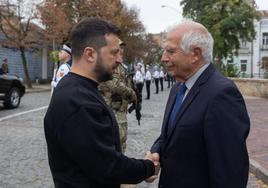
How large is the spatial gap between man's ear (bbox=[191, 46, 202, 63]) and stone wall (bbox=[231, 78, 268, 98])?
2227 centimetres

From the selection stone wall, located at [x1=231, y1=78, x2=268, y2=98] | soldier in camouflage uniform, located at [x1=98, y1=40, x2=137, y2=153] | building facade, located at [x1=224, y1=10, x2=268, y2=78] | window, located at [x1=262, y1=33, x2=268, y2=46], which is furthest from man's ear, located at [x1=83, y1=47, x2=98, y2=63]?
window, located at [x1=262, y1=33, x2=268, y2=46]

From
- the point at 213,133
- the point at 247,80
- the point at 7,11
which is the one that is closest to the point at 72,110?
the point at 213,133

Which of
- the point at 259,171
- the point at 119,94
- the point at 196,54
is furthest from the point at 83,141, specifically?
the point at 259,171

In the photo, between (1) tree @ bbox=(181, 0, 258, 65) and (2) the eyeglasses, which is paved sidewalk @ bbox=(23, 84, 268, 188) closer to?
(2) the eyeglasses

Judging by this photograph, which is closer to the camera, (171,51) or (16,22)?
(171,51)

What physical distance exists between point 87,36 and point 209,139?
0.85 meters

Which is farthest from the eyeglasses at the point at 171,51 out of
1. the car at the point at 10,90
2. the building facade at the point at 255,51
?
the building facade at the point at 255,51

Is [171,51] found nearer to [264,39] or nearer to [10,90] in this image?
[10,90]

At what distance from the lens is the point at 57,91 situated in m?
2.51

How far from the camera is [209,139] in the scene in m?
2.63

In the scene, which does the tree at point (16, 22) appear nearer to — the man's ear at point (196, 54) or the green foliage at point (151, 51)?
the man's ear at point (196, 54)

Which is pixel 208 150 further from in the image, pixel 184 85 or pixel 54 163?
pixel 54 163

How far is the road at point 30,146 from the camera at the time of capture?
6898 mm

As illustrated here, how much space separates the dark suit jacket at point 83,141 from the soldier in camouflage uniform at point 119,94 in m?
2.87
